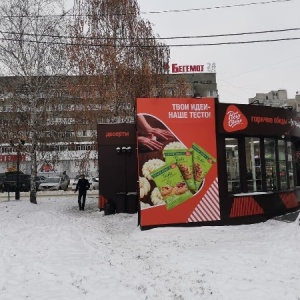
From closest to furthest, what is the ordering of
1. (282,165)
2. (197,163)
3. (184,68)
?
(197,163)
(282,165)
(184,68)

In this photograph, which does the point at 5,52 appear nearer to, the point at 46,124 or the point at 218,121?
the point at 46,124

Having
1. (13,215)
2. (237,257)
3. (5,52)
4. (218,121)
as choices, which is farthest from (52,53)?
(237,257)

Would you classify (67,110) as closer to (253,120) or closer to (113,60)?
(113,60)

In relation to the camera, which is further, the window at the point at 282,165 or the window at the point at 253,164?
the window at the point at 282,165

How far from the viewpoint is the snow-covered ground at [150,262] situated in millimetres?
6211

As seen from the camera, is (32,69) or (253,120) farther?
(32,69)

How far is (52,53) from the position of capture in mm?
22219

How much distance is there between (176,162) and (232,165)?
2.02m

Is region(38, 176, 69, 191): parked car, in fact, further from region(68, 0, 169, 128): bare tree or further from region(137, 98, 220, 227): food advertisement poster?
region(137, 98, 220, 227): food advertisement poster

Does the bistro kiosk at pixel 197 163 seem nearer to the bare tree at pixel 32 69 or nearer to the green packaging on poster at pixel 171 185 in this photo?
the green packaging on poster at pixel 171 185

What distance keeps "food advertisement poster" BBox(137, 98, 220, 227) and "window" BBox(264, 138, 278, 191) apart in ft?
8.37

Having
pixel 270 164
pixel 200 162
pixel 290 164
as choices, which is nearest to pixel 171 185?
pixel 200 162

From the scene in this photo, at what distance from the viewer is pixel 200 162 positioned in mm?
12531

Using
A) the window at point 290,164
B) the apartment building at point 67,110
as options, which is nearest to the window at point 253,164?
the window at point 290,164
